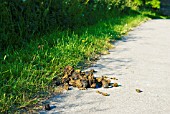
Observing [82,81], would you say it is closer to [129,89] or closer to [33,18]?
[129,89]

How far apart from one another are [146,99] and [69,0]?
4.66 metres

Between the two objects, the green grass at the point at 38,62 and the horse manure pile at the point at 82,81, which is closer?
the green grass at the point at 38,62

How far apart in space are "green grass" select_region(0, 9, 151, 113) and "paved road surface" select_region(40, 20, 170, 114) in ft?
1.01

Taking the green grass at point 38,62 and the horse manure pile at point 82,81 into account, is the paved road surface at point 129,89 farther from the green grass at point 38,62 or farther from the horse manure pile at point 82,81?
the green grass at point 38,62

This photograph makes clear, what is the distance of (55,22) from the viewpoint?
7184 mm

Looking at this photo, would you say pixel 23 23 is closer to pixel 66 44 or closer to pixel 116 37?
pixel 66 44

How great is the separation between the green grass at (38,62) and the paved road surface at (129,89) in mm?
307

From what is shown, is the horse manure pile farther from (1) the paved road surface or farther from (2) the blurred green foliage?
(2) the blurred green foliage

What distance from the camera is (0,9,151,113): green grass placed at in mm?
3677

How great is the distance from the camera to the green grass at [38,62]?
368 centimetres

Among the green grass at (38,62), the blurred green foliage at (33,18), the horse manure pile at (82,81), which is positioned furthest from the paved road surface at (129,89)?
the blurred green foliage at (33,18)

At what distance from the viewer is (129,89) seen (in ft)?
14.1

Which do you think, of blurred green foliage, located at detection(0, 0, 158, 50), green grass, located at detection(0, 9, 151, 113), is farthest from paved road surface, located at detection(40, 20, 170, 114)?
blurred green foliage, located at detection(0, 0, 158, 50)

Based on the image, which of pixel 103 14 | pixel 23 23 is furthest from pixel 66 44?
pixel 103 14
